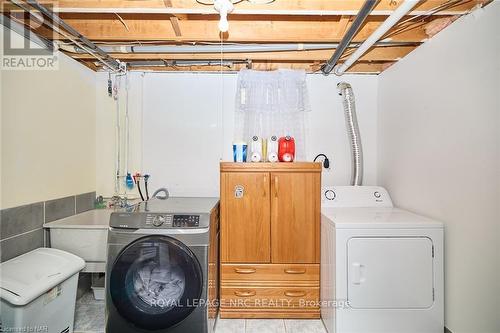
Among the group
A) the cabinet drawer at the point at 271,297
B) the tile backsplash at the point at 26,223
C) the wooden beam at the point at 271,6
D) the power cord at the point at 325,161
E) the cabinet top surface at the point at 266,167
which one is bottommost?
the cabinet drawer at the point at 271,297

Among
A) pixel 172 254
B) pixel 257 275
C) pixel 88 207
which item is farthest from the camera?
pixel 88 207

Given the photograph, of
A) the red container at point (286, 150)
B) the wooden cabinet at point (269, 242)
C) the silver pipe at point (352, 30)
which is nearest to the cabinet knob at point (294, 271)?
the wooden cabinet at point (269, 242)

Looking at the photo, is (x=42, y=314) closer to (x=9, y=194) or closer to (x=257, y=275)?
(x=9, y=194)

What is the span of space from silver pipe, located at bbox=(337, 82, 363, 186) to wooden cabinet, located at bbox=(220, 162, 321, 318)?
74 centimetres

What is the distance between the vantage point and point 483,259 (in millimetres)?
1658

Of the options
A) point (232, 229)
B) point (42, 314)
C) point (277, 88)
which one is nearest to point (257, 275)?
point (232, 229)

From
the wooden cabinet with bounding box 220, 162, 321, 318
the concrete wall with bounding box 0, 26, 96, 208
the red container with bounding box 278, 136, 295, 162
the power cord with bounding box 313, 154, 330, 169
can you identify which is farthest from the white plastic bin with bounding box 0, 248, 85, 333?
the power cord with bounding box 313, 154, 330, 169

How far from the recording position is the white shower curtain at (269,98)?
290cm

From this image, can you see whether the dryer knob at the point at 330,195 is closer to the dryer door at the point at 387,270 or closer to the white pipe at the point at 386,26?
the dryer door at the point at 387,270

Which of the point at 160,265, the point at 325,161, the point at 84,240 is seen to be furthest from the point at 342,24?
the point at 84,240

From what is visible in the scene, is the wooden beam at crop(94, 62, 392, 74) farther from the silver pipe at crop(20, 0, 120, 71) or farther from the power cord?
the power cord

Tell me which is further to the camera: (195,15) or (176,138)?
(176,138)

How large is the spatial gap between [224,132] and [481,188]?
2250mm

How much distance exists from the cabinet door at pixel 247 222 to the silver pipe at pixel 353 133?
3.62 feet
